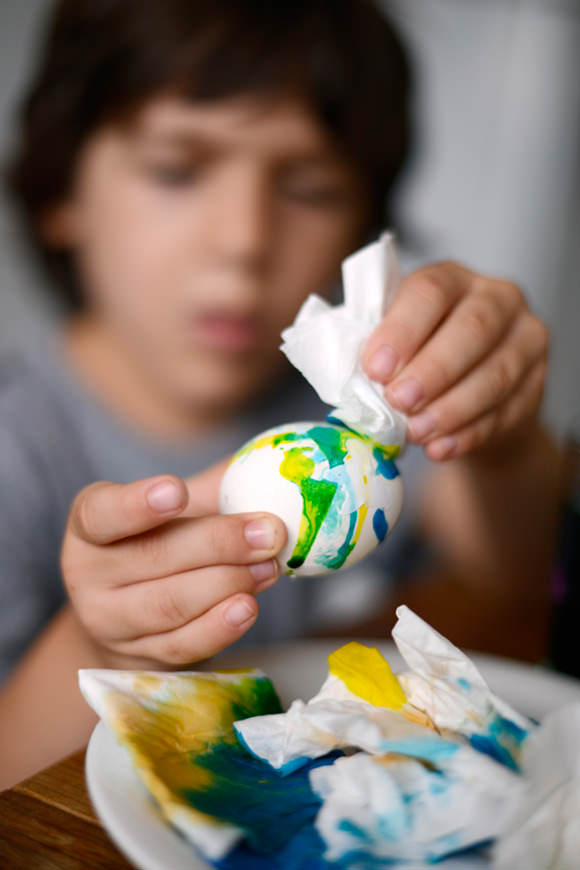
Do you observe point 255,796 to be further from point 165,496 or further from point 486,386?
point 486,386

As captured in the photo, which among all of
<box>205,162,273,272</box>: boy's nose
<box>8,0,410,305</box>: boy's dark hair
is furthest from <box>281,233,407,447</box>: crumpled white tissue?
<box>8,0,410,305</box>: boy's dark hair

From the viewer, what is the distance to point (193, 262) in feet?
3.02

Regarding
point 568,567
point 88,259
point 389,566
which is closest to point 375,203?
point 88,259

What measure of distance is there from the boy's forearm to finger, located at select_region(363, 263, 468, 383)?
262mm

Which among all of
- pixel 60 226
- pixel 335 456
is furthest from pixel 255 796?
pixel 60 226

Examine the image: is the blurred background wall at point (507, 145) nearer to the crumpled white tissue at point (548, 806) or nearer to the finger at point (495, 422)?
the finger at point (495, 422)

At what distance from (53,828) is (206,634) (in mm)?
106

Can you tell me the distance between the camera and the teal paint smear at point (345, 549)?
1.26 feet

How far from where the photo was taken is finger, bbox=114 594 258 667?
1.22 ft

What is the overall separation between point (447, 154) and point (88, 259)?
4.05ft

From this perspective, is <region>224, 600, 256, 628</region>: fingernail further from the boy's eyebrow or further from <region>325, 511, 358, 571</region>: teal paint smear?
the boy's eyebrow

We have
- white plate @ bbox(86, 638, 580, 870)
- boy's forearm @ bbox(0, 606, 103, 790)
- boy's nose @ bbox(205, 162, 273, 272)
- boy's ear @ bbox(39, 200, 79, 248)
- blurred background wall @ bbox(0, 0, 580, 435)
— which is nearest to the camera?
white plate @ bbox(86, 638, 580, 870)

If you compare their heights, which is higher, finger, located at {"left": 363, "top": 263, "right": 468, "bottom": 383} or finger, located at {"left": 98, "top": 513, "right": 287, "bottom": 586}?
finger, located at {"left": 363, "top": 263, "right": 468, "bottom": 383}

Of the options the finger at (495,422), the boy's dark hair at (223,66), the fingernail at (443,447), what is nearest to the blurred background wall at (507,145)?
the boy's dark hair at (223,66)
